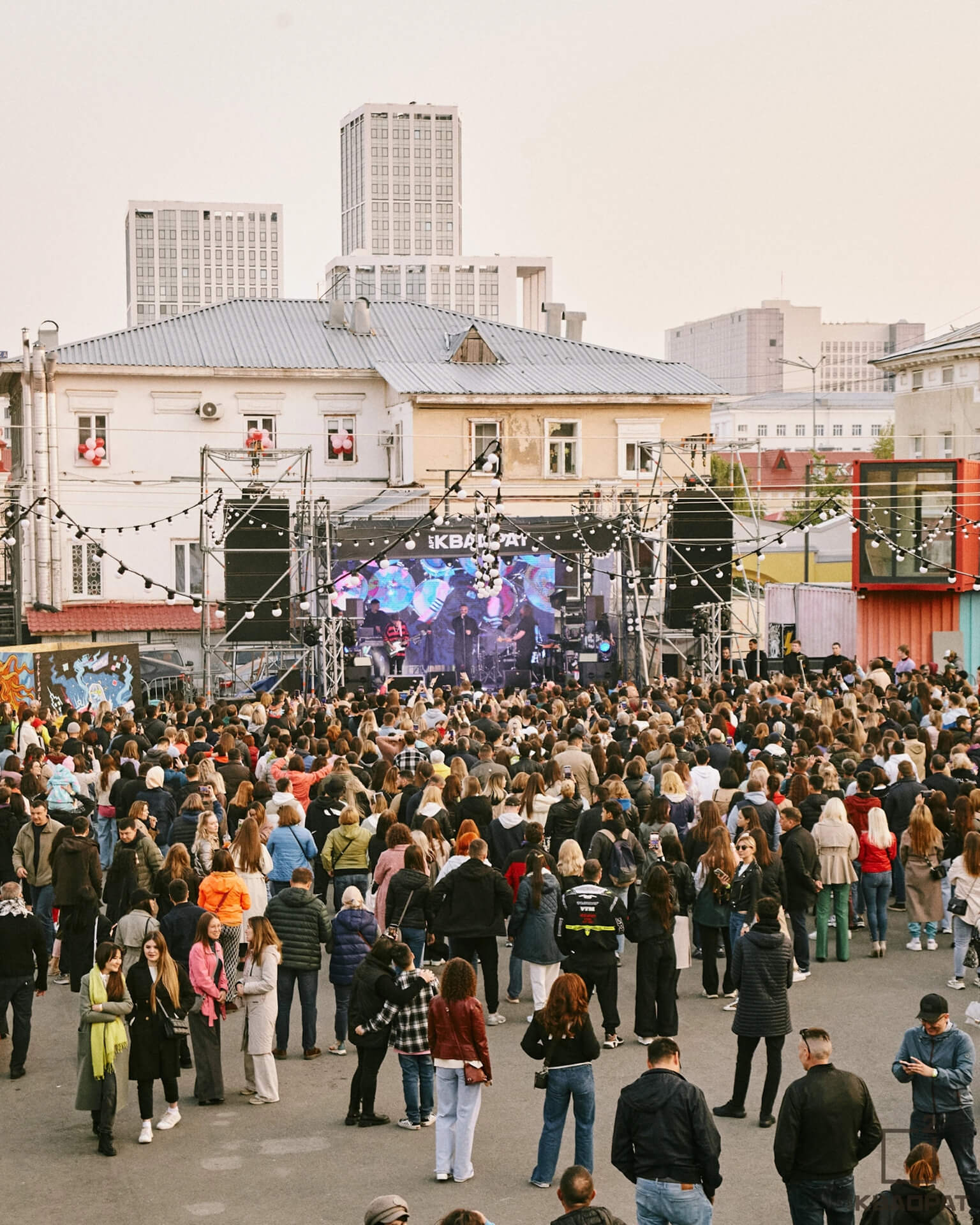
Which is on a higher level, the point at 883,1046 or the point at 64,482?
the point at 64,482

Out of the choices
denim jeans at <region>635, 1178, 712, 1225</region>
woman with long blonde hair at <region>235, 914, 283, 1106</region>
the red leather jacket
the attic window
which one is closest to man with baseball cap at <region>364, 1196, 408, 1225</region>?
denim jeans at <region>635, 1178, 712, 1225</region>

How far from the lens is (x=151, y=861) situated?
1159 centimetres

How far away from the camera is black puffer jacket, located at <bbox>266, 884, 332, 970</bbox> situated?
32.2 ft

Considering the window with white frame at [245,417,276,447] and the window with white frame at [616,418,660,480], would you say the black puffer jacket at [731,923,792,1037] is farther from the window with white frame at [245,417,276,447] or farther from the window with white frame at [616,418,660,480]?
the window with white frame at [245,417,276,447]

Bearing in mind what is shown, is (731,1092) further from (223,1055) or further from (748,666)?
(748,666)

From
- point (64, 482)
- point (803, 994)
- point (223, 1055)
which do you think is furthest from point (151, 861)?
point (64, 482)

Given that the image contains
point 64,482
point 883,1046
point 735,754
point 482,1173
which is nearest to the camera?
point 482,1173

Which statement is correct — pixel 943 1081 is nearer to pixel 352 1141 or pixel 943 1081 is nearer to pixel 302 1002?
pixel 352 1141

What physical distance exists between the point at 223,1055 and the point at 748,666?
738 inches

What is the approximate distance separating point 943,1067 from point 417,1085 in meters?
3.15

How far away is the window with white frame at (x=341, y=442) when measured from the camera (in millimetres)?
42406

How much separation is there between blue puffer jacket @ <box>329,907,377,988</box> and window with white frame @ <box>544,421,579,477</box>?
32838 millimetres

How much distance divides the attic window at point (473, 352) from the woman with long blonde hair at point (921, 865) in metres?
32.7

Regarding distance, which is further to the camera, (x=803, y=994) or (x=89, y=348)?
(x=89, y=348)
